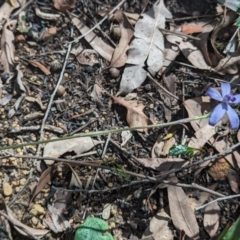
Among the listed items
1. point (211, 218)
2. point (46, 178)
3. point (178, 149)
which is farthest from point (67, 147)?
point (211, 218)

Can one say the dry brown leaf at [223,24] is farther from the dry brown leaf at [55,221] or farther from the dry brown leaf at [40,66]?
the dry brown leaf at [55,221]

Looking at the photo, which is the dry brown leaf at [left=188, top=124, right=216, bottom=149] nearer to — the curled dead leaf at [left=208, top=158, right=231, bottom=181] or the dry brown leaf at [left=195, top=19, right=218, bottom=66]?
the curled dead leaf at [left=208, top=158, right=231, bottom=181]

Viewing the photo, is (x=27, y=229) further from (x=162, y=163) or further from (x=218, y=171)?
(x=218, y=171)

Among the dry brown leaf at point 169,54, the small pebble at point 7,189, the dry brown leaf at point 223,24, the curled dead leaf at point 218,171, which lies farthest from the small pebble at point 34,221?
the dry brown leaf at point 223,24

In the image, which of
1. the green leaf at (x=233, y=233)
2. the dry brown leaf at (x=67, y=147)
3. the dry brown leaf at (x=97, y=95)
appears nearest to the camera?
the green leaf at (x=233, y=233)

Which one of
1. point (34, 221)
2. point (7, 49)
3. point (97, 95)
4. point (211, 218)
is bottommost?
point (211, 218)

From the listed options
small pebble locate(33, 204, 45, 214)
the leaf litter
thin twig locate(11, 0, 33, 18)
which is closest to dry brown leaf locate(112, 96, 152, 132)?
the leaf litter

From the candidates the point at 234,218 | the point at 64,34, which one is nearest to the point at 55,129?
the point at 64,34

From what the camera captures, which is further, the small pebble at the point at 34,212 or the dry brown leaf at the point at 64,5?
the dry brown leaf at the point at 64,5

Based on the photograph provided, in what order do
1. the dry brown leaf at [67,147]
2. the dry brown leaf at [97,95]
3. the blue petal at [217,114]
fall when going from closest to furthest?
1. the blue petal at [217,114]
2. the dry brown leaf at [67,147]
3. the dry brown leaf at [97,95]
